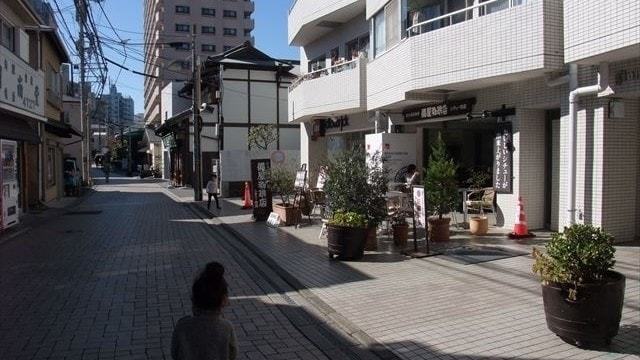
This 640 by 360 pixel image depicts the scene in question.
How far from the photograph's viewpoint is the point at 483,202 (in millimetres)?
13031

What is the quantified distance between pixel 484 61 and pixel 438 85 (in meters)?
1.55

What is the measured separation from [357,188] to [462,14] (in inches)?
235

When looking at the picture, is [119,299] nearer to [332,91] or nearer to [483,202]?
[483,202]

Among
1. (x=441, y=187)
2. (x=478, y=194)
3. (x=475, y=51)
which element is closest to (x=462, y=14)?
(x=475, y=51)

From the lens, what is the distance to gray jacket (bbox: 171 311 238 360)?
3.19 meters

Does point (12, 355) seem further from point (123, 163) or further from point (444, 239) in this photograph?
point (123, 163)

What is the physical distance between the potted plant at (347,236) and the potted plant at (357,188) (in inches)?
13.2

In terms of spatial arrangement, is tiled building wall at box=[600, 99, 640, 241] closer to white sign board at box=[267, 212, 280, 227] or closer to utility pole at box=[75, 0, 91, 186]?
white sign board at box=[267, 212, 280, 227]

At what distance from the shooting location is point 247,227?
50.3ft

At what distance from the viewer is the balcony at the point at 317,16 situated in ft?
63.2

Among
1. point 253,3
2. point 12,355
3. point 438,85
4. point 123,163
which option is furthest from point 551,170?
point 253,3

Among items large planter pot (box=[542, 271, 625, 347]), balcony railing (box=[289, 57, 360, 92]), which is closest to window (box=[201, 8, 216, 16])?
balcony railing (box=[289, 57, 360, 92])

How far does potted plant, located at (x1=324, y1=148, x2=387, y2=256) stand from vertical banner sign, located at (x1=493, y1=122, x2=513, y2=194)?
342 centimetres

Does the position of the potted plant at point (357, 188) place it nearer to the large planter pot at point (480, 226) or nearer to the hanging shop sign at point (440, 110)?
the large planter pot at point (480, 226)
